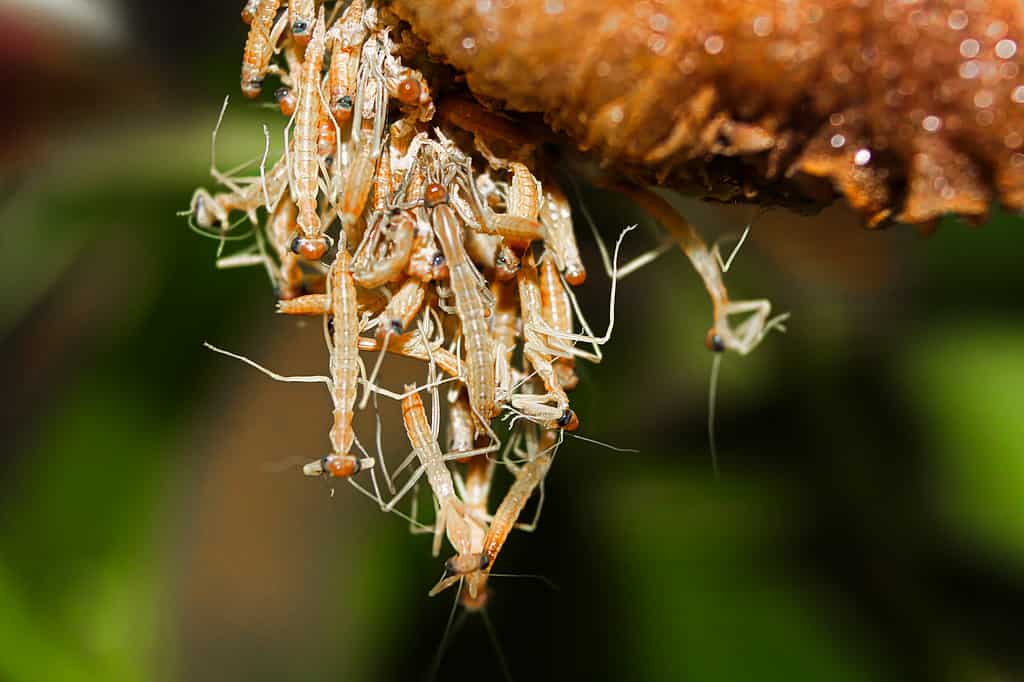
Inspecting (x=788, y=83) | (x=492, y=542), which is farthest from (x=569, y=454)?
(x=788, y=83)

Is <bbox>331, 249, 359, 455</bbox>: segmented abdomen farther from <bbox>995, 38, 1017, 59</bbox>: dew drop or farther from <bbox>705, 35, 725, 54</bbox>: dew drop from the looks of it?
<bbox>995, 38, 1017, 59</bbox>: dew drop

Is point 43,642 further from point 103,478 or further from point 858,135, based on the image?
point 858,135

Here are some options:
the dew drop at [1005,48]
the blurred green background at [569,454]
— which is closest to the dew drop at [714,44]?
the dew drop at [1005,48]

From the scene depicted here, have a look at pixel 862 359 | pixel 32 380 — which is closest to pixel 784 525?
pixel 862 359

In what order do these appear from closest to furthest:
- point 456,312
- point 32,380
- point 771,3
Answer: point 771,3, point 456,312, point 32,380

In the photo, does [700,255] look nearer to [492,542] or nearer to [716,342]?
[716,342]

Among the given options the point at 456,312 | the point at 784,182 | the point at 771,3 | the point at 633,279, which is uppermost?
the point at 771,3
